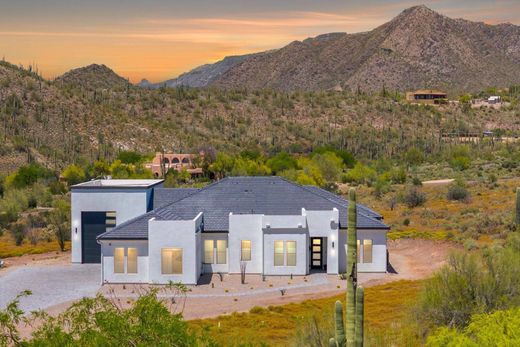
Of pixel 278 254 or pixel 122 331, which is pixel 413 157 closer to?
pixel 278 254

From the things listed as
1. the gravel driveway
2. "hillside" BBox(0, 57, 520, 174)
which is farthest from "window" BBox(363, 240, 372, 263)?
"hillside" BBox(0, 57, 520, 174)

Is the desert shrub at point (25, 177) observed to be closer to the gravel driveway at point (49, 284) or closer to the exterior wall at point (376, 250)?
the gravel driveway at point (49, 284)

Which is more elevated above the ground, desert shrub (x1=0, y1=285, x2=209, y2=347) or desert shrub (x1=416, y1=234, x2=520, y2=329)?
desert shrub (x1=0, y1=285, x2=209, y2=347)

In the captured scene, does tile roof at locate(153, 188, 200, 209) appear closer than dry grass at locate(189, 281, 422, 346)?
No

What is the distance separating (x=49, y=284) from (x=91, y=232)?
19.5 feet

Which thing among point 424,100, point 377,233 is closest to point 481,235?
point 377,233

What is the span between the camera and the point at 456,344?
1490cm

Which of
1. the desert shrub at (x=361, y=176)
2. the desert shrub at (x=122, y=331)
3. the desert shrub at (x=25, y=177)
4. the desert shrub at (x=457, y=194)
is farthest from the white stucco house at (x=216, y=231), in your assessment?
the desert shrub at (x=361, y=176)

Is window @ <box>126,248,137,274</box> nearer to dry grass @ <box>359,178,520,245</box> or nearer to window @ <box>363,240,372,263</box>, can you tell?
window @ <box>363,240,372,263</box>

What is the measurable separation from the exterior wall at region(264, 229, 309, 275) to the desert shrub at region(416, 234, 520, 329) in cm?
1213

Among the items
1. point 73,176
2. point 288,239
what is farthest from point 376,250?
point 73,176

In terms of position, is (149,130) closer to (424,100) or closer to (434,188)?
(434,188)

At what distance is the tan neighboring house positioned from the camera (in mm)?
76812

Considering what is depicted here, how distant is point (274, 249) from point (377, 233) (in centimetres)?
600
